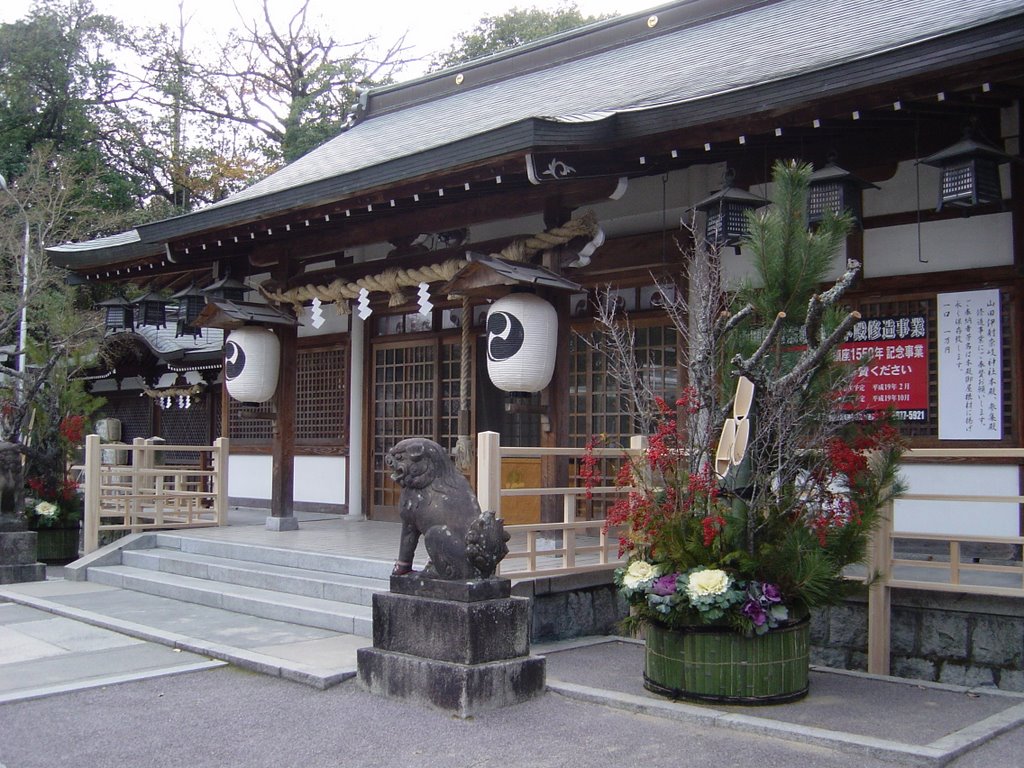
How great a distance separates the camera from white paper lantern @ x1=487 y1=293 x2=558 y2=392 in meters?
8.40

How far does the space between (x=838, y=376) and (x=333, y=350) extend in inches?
346

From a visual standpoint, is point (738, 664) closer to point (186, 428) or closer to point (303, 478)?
point (303, 478)

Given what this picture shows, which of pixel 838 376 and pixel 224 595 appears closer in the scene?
pixel 838 376

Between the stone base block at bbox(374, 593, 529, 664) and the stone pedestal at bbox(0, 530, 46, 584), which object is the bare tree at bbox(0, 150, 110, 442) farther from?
the stone base block at bbox(374, 593, 529, 664)

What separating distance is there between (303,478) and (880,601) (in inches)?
352

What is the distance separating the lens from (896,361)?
782 cm

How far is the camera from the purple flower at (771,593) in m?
5.18

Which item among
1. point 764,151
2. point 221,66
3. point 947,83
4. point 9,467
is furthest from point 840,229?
point 221,66

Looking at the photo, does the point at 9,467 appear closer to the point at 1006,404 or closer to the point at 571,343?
the point at 571,343

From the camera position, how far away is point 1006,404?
23.9 feet

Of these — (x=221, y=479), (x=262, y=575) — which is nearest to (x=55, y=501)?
(x=221, y=479)

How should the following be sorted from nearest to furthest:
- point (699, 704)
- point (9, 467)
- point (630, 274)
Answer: point (699, 704) < point (630, 274) < point (9, 467)

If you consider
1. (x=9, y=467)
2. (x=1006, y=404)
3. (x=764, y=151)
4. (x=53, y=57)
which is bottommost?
(x=9, y=467)

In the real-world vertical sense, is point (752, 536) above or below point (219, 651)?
above
